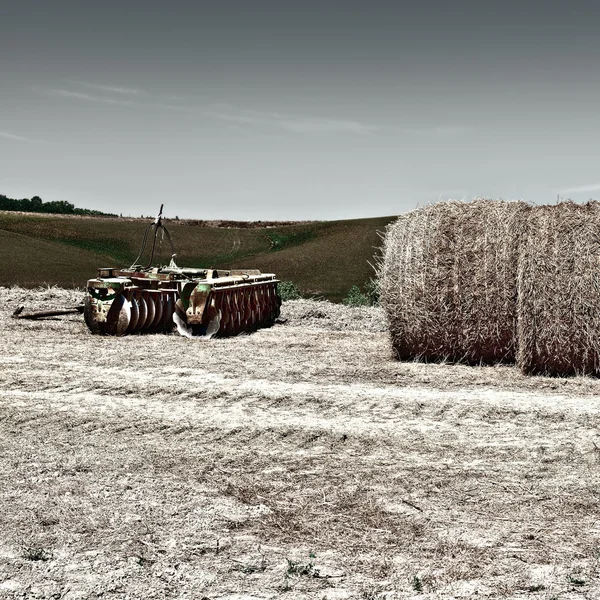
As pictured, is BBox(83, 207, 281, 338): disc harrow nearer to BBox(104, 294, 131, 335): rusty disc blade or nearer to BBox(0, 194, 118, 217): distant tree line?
BBox(104, 294, 131, 335): rusty disc blade

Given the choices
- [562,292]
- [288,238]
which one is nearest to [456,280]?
[562,292]

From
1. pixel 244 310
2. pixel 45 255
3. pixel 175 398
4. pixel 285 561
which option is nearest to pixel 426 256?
pixel 175 398

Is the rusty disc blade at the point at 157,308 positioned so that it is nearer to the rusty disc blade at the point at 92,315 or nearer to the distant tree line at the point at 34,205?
the rusty disc blade at the point at 92,315

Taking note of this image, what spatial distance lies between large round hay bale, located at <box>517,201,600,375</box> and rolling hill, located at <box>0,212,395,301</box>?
41.8 ft

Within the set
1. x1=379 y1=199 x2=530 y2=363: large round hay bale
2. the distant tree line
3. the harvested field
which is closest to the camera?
the harvested field

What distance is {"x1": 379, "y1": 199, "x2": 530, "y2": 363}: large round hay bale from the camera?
8758mm

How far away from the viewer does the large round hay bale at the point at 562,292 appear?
8320 millimetres

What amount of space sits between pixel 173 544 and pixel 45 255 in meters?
27.7

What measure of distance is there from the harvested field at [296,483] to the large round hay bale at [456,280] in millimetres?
591

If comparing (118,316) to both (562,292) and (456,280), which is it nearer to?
(456,280)

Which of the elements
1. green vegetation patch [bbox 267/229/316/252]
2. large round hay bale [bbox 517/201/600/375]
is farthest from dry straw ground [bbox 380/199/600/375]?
green vegetation patch [bbox 267/229/316/252]

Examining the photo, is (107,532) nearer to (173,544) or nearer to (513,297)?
(173,544)

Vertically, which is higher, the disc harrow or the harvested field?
the disc harrow

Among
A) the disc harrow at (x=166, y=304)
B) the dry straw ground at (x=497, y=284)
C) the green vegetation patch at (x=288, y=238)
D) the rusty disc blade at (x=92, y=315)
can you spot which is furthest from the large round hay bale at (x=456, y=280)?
the green vegetation patch at (x=288, y=238)
